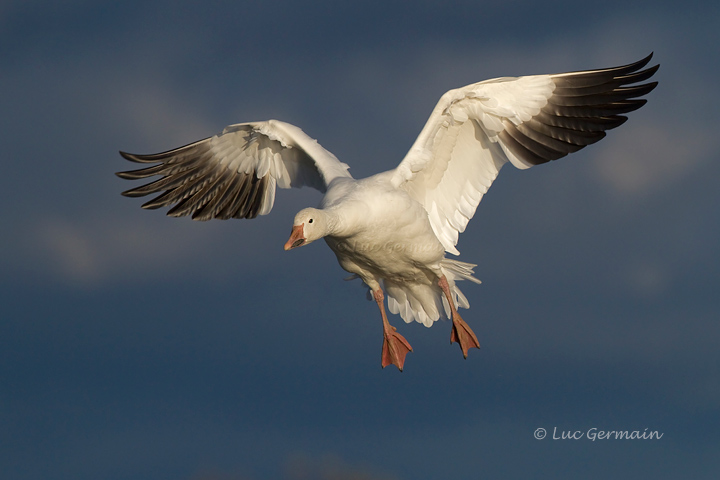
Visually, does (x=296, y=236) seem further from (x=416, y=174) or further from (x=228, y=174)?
(x=228, y=174)

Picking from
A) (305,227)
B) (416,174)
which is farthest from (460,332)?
(305,227)

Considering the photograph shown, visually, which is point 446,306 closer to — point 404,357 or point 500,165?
point 404,357

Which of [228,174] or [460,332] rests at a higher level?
[228,174]

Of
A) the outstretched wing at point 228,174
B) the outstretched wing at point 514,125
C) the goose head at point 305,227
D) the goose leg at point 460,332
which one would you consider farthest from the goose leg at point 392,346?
the goose head at point 305,227

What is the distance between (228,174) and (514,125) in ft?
13.3

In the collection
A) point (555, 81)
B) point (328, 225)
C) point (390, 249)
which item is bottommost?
point (328, 225)

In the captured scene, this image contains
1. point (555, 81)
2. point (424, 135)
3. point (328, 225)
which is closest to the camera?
point (328, 225)

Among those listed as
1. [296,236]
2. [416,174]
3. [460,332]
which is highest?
[416,174]

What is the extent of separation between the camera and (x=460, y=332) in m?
12.0

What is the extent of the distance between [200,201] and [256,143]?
1144 mm

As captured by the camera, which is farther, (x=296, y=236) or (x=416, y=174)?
(x=416, y=174)

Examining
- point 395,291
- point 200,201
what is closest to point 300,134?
point 200,201

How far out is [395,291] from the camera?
12.4 meters

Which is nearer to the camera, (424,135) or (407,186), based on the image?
(424,135)
